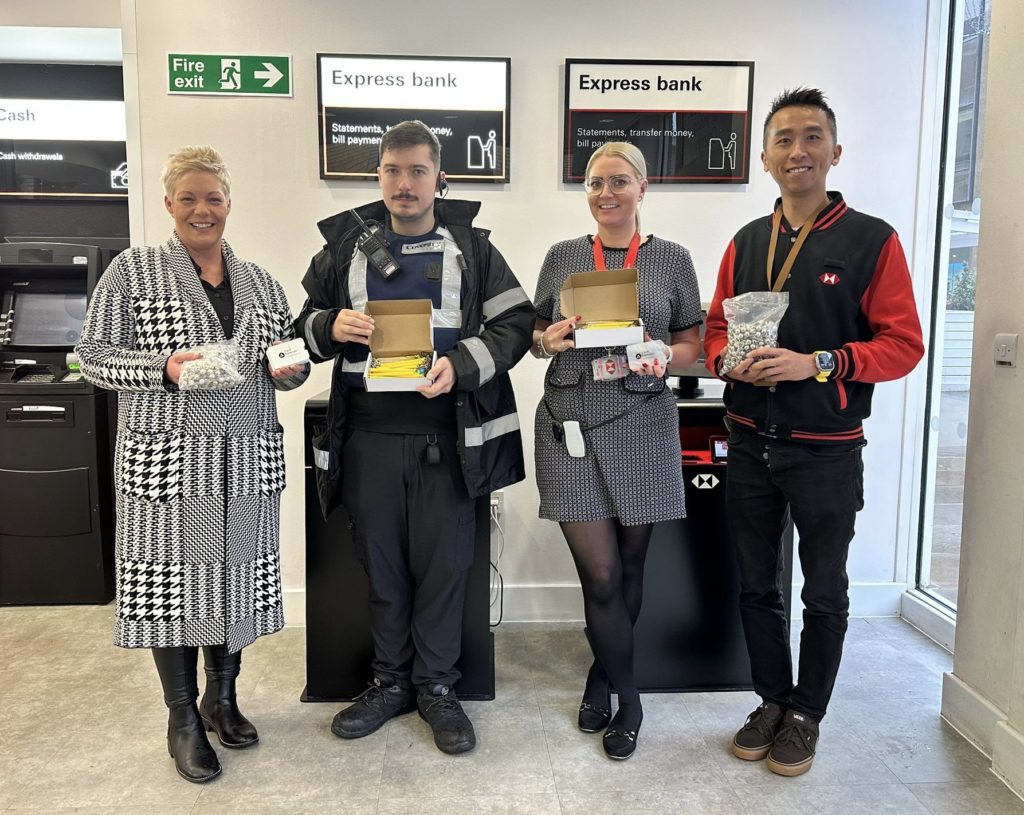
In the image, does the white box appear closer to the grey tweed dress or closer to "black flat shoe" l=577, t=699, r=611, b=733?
the grey tweed dress

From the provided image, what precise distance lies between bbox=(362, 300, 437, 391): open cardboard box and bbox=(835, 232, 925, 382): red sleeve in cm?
112

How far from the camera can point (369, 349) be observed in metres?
2.17

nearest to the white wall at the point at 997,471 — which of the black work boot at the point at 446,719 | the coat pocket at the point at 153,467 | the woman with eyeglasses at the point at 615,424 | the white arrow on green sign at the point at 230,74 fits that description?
the woman with eyeglasses at the point at 615,424

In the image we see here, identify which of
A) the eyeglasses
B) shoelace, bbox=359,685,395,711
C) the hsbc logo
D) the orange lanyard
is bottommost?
shoelace, bbox=359,685,395,711

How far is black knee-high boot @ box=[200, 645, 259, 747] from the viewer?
233 centimetres

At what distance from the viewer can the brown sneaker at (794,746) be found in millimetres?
2182

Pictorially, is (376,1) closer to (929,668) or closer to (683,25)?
(683,25)

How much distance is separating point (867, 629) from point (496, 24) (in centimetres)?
312

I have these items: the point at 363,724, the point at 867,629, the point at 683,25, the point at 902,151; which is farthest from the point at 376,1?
the point at 867,629

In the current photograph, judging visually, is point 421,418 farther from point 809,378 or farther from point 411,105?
point 411,105

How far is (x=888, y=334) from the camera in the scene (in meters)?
2.00

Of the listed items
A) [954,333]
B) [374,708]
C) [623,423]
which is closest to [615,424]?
[623,423]

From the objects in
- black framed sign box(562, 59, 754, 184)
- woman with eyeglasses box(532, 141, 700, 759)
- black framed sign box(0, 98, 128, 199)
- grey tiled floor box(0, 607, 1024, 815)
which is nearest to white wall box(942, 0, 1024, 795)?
grey tiled floor box(0, 607, 1024, 815)

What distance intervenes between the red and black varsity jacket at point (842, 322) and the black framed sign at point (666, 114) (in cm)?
125
